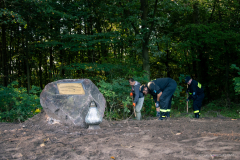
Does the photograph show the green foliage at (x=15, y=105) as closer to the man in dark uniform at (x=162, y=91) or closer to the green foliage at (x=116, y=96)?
the green foliage at (x=116, y=96)

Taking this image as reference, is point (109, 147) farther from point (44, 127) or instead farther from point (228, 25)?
point (228, 25)

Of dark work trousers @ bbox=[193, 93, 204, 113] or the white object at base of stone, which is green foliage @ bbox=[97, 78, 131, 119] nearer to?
dark work trousers @ bbox=[193, 93, 204, 113]

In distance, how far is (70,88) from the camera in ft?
20.2

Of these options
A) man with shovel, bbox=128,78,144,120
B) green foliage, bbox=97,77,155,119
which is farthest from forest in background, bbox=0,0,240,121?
man with shovel, bbox=128,78,144,120

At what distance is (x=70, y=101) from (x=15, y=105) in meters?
3.49

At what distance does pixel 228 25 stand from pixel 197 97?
774 centimetres

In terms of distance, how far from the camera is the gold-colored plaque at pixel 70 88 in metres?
6.11

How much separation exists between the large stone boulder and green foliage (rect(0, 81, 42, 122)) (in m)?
2.56

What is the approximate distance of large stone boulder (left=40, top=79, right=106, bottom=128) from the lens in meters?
5.87

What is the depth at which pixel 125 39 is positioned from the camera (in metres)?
14.1

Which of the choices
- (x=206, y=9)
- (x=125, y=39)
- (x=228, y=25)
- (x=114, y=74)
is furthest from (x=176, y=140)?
(x=206, y=9)

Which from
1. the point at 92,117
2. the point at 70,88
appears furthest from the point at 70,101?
the point at 92,117

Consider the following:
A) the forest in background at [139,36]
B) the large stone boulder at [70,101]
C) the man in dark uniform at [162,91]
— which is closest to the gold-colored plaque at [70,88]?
the large stone boulder at [70,101]

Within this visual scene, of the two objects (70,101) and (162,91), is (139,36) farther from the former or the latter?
(70,101)
